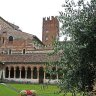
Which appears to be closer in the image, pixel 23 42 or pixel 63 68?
pixel 63 68

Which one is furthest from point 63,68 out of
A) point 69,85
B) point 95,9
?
point 95,9

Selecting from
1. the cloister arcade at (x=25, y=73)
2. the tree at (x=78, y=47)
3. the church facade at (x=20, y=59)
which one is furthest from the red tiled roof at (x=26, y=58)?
the tree at (x=78, y=47)

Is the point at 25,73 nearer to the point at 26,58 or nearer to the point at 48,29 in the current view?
the point at 26,58

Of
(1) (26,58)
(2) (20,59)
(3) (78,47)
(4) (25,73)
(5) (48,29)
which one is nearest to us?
(3) (78,47)

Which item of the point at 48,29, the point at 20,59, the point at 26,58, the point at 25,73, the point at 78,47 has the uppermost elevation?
the point at 48,29

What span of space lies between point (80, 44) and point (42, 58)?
50028mm

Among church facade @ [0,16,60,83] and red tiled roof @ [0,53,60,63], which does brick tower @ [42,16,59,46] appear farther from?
red tiled roof @ [0,53,60,63]

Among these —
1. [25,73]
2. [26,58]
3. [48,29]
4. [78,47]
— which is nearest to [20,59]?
[26,58]

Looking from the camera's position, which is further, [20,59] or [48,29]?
[48,29]

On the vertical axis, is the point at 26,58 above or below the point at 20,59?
above

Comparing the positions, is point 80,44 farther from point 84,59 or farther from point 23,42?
point 23,42

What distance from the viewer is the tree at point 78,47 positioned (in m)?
11.6

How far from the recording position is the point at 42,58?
A: 61688 mm

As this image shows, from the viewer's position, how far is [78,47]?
460 inches
